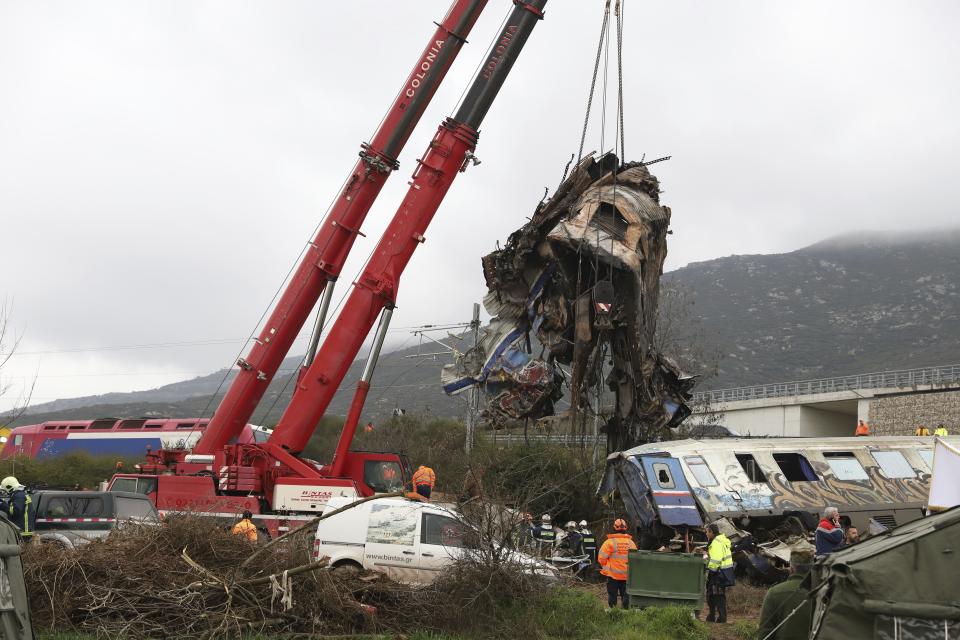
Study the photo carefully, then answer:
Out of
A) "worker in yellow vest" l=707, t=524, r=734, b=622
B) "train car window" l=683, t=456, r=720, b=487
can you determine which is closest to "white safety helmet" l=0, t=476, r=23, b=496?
"worker in yellow vest" l=707, t=524, r=734, b=622

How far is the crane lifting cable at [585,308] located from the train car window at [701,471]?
3.89 ft

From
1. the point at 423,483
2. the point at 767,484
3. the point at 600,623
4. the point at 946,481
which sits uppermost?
the point at 946,481

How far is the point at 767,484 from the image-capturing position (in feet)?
67.1

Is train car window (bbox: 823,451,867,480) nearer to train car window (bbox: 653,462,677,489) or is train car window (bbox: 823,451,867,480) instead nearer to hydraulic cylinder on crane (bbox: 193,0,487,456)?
train car window (bbox: 653,462,677,489)

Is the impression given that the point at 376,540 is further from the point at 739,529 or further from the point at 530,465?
the point at 530,465

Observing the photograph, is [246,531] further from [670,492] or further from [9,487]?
[670,492]

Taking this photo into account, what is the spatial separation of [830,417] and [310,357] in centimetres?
4514

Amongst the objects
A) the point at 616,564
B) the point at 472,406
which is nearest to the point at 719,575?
the point at 616,564

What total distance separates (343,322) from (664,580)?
26.8 ft

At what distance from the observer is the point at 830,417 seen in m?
57.3

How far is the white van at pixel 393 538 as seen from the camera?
44.5 ft

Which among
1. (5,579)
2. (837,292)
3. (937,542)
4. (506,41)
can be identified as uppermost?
(837,292)

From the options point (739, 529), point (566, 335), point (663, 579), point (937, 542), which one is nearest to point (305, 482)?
point (566, 335)

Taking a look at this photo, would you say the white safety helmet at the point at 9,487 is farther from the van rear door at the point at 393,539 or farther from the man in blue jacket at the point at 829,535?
the man in blue jacket at the point at 829,535
